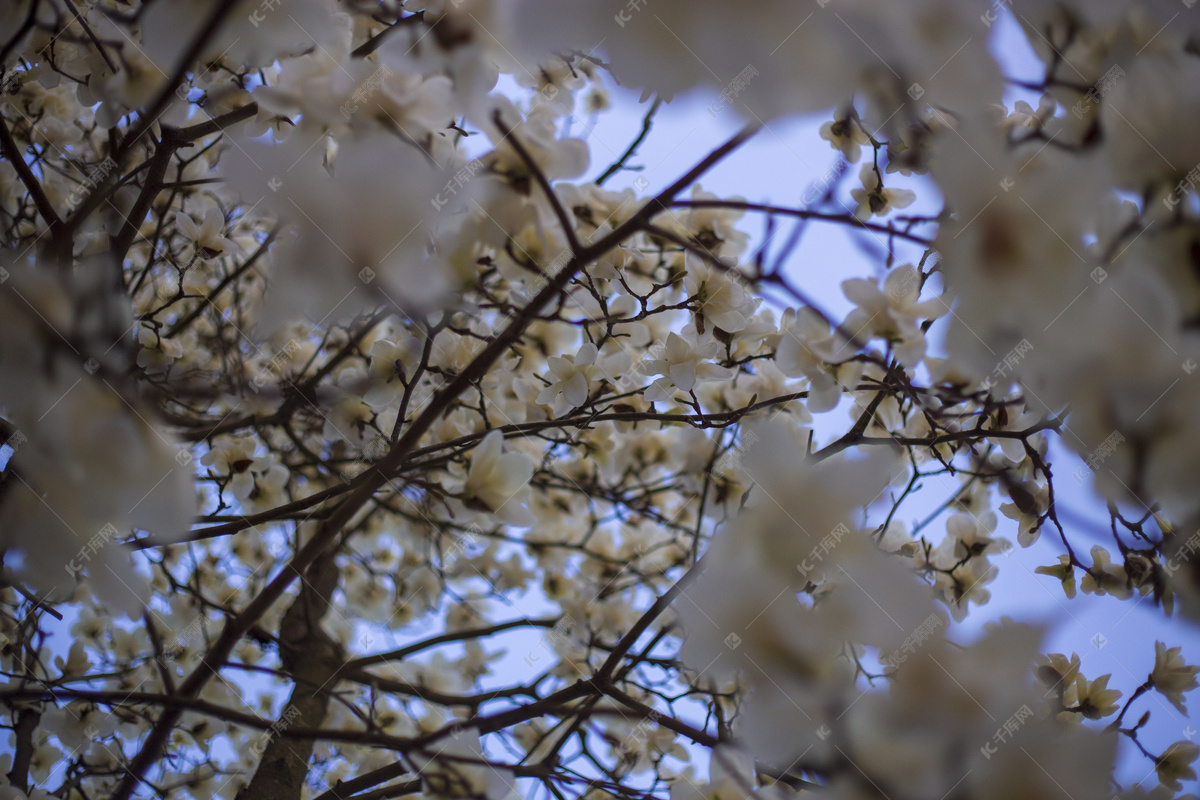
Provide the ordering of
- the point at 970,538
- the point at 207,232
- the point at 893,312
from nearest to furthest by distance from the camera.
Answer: the point at 893,312 → the point at 207,232 → the point at 970,538

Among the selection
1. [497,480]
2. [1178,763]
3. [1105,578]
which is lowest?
[1178,763]

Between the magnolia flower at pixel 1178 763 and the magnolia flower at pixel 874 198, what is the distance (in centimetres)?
95

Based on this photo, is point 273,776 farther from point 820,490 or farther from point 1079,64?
point 1079,64

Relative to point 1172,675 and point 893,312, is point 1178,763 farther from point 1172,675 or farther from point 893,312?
point 893,312

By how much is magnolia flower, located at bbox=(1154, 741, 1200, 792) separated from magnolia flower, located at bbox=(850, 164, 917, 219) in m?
0.95

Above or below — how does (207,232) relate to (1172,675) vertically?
above

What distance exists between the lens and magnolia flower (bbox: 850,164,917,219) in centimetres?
114

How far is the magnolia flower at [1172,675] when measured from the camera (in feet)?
3.51

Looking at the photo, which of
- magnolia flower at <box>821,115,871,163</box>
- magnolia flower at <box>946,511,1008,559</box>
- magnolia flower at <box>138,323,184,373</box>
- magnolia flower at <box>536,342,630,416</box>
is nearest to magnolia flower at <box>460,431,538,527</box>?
magnolia flower at <box>536,342,630,416</box>

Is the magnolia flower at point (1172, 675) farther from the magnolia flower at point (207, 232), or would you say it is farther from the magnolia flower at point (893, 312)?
the magnolia flower at point (207, 232)

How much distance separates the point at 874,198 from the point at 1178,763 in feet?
3.28

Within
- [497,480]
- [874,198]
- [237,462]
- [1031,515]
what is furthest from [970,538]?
[237,462]

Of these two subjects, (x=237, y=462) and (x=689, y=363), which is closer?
(x=689, y=363)

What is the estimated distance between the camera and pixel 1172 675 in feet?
3.53
